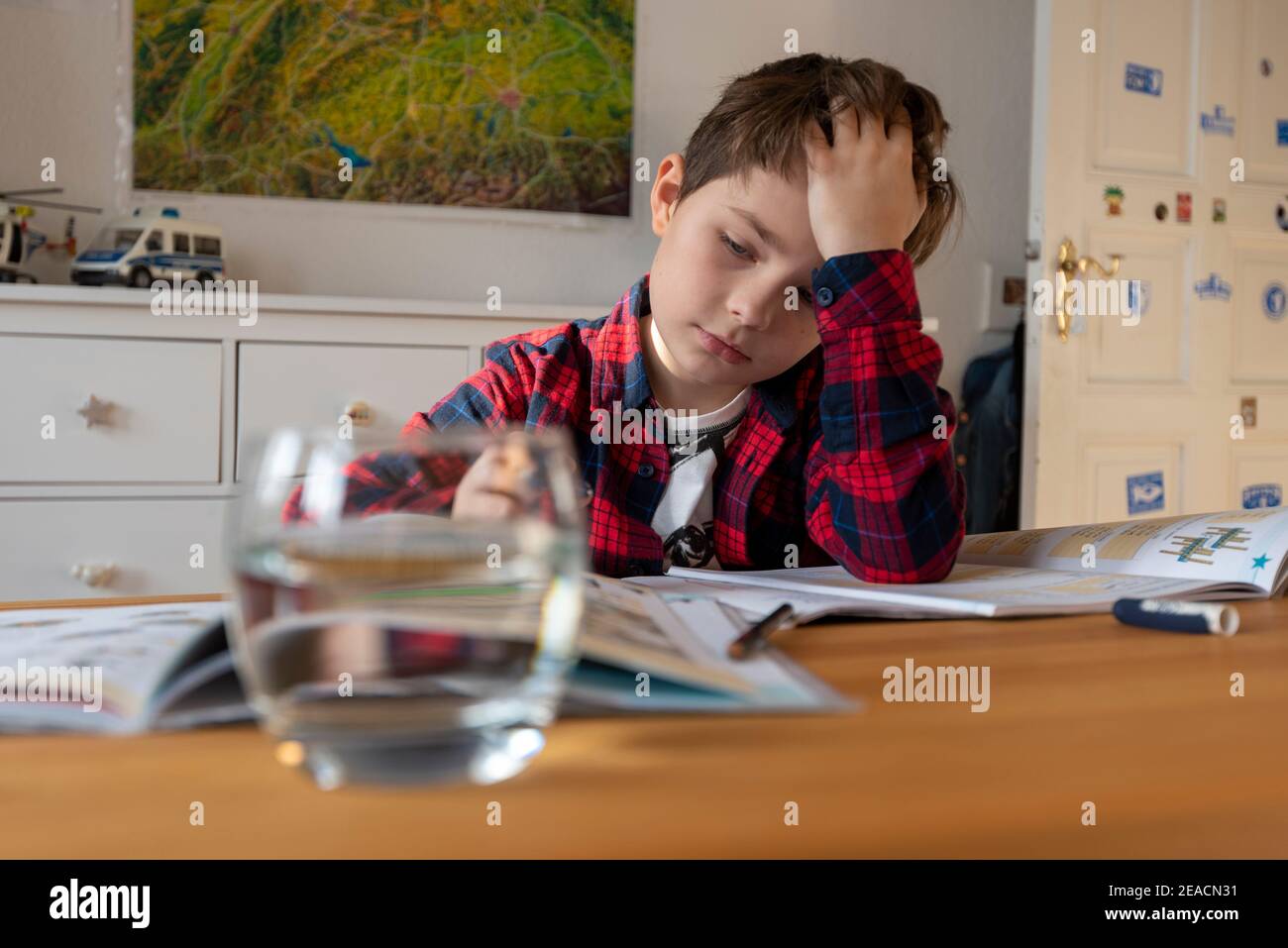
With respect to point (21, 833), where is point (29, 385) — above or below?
above

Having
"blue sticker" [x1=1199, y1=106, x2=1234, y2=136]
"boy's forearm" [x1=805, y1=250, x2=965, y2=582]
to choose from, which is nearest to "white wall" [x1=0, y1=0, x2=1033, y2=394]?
"blue sticker" [x1=1199, y1=106, x2=1234, y2=136]

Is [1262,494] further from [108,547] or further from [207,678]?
[207,678]

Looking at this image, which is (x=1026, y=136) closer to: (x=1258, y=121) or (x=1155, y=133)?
(x=1155, y=133)

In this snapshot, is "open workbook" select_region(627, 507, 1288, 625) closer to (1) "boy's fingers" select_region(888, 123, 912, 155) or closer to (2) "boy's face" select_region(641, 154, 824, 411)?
(2) "boy's face" select_region(641, 154, 824, 411)

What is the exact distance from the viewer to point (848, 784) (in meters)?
0.34

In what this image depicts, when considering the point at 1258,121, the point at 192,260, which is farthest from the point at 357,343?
the point at 1258,121

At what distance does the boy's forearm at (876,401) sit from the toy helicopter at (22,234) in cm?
169

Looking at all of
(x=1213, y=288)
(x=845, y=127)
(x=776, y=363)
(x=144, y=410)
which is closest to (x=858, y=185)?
(x=845, y=127)

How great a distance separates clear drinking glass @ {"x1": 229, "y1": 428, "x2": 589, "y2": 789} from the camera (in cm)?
32

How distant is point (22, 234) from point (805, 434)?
162 centimetres

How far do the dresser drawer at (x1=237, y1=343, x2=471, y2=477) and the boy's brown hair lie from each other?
0.87m

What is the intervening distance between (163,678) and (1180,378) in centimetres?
304
